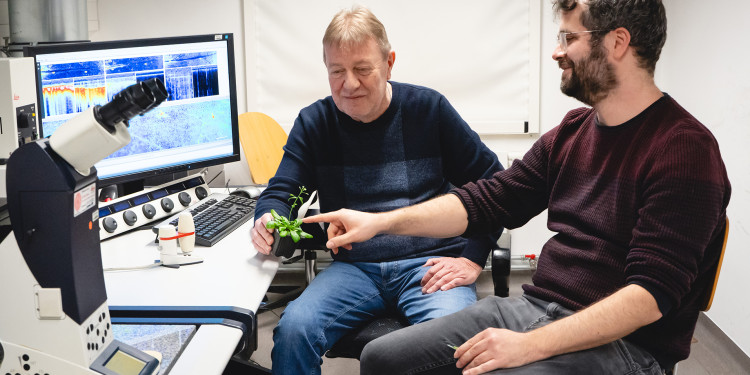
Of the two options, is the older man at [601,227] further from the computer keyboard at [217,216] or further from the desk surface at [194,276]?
the computer keyboard at [217,216]

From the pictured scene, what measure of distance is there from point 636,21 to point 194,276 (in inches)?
48.4

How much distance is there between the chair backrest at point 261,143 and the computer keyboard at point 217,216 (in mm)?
807

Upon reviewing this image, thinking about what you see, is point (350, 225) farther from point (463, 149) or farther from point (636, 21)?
→ point (636, 21)

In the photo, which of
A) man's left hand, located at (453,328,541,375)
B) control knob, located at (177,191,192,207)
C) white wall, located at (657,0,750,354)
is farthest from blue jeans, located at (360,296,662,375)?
white wall, located at (657,0,750,354)

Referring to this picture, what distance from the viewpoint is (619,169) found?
1632 mm

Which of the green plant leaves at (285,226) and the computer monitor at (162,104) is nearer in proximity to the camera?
the green plant leaves at (285,226)

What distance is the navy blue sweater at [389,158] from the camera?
224 cm

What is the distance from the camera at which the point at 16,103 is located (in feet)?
6.71

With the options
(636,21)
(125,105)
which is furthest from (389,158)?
(125,105)

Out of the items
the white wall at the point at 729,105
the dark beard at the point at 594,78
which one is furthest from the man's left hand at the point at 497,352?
the white wall at the point at 729,105

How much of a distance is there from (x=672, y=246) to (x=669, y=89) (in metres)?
2.53

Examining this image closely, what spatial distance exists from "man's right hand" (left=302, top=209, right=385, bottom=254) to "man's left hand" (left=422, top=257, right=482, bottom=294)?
0.27 metres

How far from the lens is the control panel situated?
2145 mm

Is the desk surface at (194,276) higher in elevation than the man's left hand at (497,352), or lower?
higher
